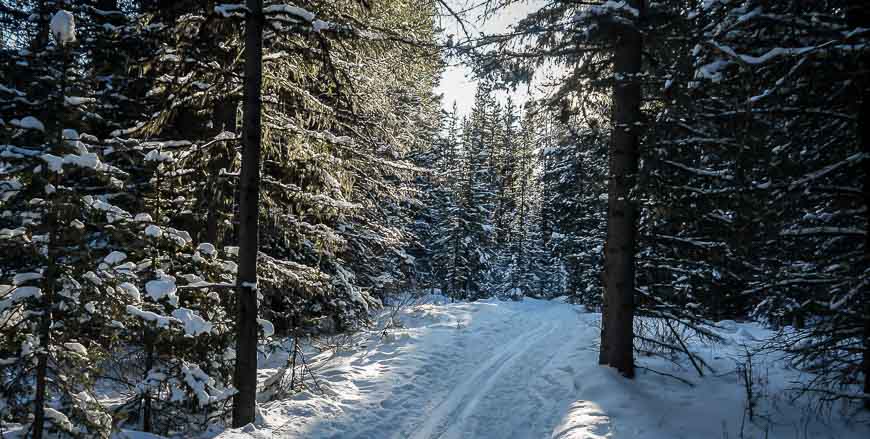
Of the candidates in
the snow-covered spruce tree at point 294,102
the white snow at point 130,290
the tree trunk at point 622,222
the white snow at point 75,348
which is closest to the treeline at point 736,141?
the tree trunk at point 622,222

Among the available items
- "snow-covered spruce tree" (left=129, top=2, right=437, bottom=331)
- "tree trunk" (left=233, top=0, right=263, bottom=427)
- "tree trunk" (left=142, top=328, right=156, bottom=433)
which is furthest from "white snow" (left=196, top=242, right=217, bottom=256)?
"tree trunk" (left=142, top=328, right=156, bottom=433)

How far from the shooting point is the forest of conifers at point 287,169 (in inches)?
214

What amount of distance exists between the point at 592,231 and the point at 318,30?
18.4m

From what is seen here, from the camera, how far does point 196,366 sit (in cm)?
695

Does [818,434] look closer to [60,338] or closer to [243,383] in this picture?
[243,383]

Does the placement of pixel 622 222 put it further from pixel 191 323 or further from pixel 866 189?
pixel 191 323

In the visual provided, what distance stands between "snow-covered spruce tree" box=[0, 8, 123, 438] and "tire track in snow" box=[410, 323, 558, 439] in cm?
436

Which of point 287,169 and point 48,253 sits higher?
point 287,169

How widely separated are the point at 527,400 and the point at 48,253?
759cm

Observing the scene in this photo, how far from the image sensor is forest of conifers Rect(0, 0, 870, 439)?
544 centimetres

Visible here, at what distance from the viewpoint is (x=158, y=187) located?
7.12 meters

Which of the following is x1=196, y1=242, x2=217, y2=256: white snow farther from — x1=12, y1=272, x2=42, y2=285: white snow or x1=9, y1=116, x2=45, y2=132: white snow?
x1=9, y1=116, x2=45, y2=132: white snow

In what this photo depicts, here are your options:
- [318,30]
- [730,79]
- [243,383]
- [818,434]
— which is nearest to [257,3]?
[318,30]

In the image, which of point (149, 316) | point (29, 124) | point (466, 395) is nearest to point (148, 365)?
point (149, 316)
